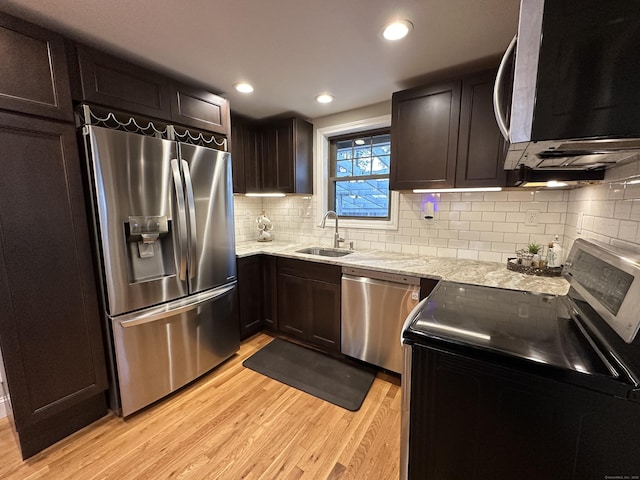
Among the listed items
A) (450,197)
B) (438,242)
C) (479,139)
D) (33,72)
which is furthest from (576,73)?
(33,72)

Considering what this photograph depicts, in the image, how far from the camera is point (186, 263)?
76.8 inches

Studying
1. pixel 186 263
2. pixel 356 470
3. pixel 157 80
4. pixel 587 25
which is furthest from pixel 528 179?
pixel 157 80

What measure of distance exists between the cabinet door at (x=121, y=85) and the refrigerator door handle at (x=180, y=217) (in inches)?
15.3

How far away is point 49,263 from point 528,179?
8.83 feet

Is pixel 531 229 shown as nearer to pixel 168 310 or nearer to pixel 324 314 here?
pixel 324 314

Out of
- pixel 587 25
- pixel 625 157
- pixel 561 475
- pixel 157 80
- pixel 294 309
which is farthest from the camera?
pixel 294 309

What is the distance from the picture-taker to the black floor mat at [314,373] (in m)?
1.98

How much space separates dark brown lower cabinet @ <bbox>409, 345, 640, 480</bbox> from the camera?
0.77 m

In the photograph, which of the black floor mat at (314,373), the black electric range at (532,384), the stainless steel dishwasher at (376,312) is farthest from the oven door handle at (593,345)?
the black floor mat at (314,373)

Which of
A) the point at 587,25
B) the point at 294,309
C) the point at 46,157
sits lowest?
the point at 294,309

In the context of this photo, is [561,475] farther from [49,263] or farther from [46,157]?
[46,157]

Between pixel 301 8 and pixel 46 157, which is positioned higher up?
pixel 301 8

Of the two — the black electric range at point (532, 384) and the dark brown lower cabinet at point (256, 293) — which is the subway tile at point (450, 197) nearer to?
the black electric range at point (532, 384)

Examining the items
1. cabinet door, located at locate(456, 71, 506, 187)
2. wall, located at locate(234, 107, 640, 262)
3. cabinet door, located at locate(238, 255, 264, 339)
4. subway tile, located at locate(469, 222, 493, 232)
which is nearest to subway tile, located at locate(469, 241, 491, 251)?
wall, located at locate(234, 107, 640, 262)
